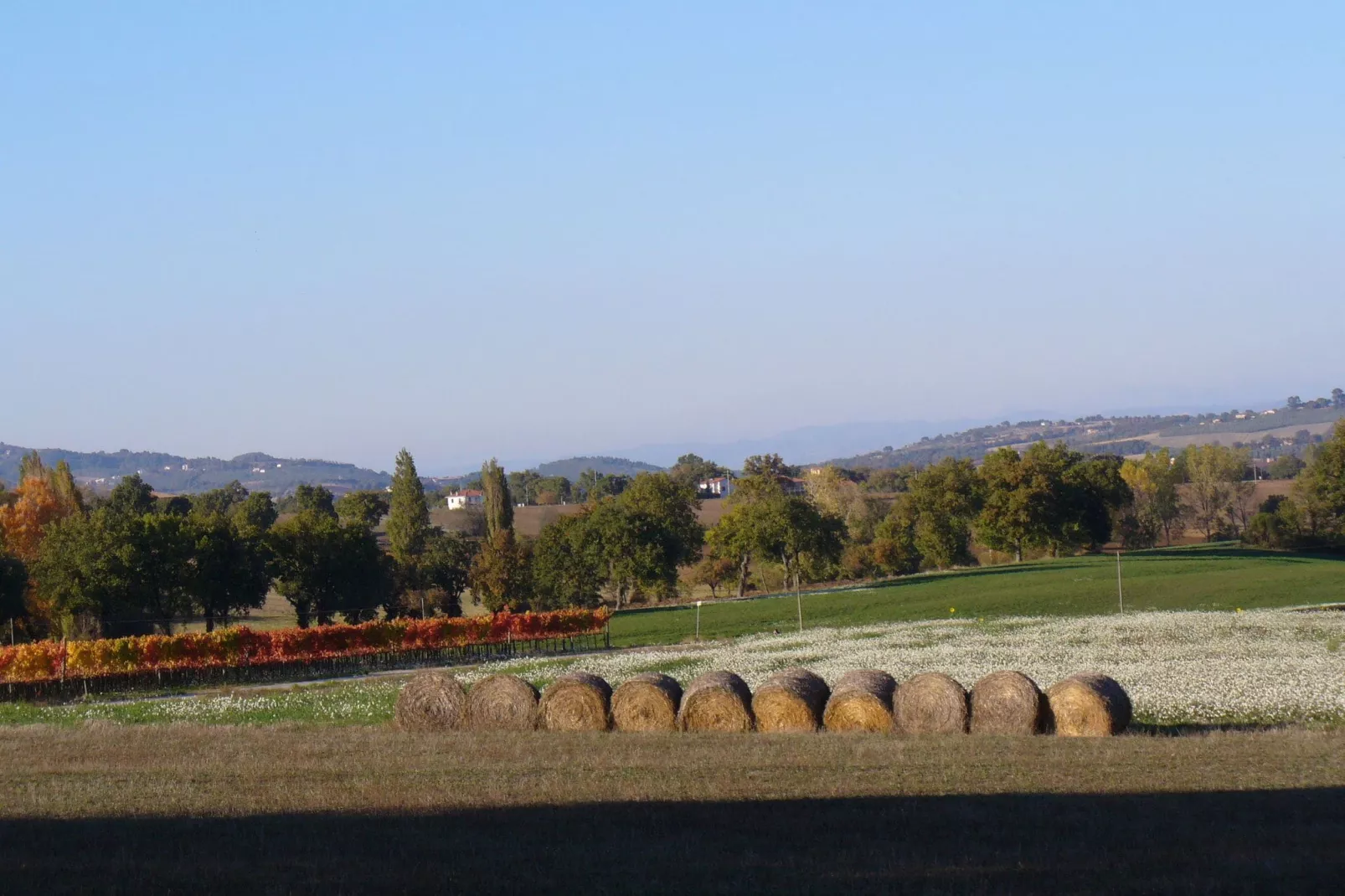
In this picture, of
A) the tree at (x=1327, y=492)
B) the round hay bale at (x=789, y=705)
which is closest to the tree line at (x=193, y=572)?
the round hay bale at (x=789, y=705)

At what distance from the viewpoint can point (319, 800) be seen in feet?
47.6

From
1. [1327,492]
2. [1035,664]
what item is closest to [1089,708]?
[1035,664]

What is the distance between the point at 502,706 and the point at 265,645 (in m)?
27.3

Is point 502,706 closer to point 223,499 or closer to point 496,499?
point 496,499

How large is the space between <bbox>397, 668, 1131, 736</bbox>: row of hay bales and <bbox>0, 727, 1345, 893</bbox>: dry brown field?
85 centimetres

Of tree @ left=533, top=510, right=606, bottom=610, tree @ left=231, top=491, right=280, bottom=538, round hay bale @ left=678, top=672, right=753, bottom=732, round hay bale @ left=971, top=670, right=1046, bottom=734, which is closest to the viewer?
round hay bale @ left=971, top=670, right=1046, bottom=734

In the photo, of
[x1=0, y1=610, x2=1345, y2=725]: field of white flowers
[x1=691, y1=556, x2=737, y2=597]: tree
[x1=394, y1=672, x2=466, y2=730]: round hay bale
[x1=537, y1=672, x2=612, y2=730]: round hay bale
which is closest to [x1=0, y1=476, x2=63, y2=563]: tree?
[x1=691, y1=556, x2=737, y2=597]: tree

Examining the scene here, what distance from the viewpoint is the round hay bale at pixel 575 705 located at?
22.1 meters

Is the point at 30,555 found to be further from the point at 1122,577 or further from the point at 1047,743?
the point at 1047,743

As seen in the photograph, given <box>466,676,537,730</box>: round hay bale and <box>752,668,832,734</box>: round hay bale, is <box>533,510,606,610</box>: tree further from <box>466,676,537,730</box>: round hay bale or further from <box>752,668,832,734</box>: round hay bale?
<box>752,668,832,734</box>: round hay bale

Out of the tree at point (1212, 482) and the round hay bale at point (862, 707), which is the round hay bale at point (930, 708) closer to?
the round hay bale at point (862, 707)

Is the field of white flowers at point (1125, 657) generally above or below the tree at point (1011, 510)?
below

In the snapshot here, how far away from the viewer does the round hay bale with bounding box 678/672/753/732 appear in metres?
21.4

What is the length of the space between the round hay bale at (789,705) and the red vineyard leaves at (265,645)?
2829cm
